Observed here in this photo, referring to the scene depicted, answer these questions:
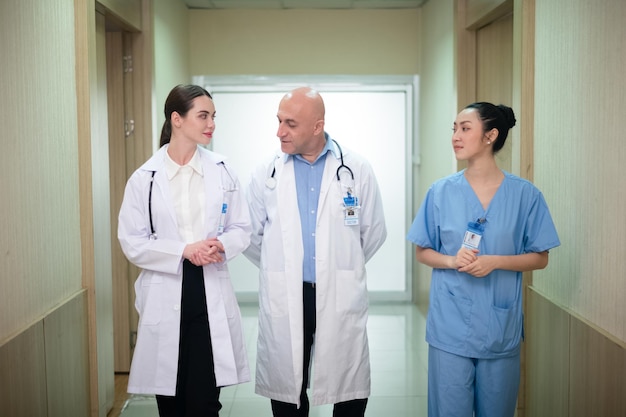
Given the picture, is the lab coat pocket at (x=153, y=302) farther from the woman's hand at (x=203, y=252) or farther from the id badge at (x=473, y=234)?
the id badge at (x=473, y=234)

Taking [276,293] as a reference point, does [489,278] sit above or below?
above

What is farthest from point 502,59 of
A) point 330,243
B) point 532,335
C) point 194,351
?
point 194,351

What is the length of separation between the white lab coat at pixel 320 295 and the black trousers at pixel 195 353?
0.99ft

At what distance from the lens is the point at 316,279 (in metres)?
2.74

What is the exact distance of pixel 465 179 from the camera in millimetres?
2484

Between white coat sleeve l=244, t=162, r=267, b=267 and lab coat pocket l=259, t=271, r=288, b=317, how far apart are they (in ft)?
0.64

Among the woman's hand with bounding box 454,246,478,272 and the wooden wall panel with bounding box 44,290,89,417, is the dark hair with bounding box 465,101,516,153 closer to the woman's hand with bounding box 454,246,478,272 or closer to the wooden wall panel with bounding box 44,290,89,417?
the woman's hand with bounding box 454,246,478,272

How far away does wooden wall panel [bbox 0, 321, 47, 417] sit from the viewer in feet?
7.23

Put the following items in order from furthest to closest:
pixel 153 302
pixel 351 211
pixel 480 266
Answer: pixel 351 211 < pixel 153 302 < pixel 480 266

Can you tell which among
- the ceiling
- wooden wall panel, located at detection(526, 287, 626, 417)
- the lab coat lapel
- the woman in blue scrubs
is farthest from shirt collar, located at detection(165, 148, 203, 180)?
the ceiling

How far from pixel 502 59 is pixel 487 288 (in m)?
2.37

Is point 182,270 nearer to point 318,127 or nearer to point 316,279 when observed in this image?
point 316,279

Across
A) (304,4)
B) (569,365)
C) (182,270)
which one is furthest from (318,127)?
(304,4)

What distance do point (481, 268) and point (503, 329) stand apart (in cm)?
23
